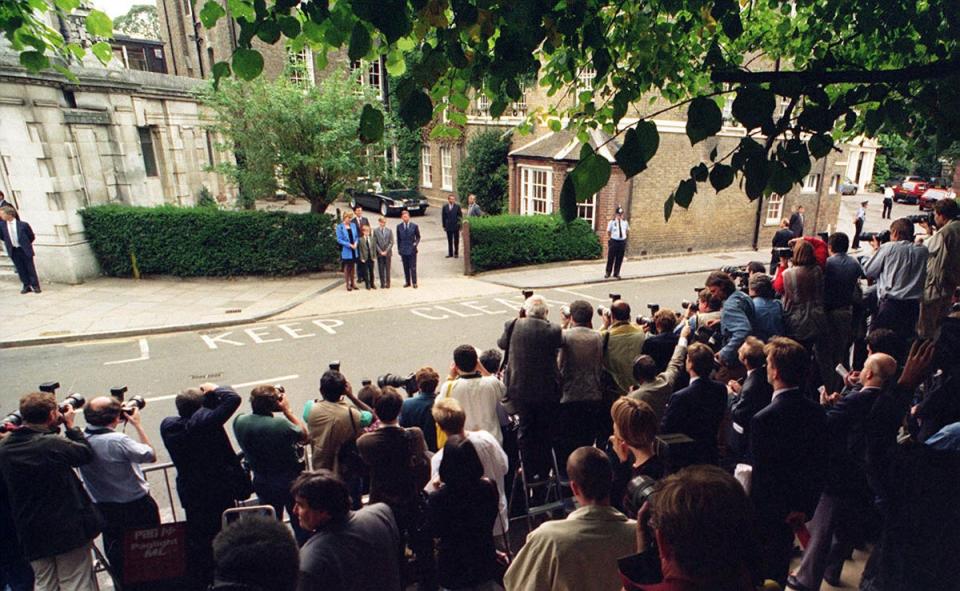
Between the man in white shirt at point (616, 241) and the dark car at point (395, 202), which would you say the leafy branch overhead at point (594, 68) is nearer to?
the man in white shirt at point (616, 241)

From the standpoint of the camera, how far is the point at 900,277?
22.9 feet

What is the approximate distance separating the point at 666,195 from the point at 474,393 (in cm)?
1630

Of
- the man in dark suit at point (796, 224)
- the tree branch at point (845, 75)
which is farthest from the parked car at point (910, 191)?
the tree branch at point (845, 75)

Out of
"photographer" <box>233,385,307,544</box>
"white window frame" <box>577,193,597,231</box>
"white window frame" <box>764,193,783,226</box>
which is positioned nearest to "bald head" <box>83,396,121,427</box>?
"photographer" <box>233,385,307,544</box>

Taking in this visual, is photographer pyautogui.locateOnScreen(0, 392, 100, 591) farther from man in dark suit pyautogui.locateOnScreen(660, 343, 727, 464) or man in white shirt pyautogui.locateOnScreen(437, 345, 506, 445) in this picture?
man in dark suit pyautogui.locateOnScreen(660, 343, 727, 464)

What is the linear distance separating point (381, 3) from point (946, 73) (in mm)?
2907

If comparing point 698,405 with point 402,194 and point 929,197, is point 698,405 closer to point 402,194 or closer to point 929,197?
point 402,194

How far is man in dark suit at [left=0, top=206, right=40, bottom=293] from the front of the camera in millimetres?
12812

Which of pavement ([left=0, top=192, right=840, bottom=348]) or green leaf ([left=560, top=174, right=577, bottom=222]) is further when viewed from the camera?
pavement ([left=0, top=192, right=840, bottom=348])

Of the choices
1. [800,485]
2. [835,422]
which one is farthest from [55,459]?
[835,422]

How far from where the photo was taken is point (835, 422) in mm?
3715

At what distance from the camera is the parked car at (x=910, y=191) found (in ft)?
127

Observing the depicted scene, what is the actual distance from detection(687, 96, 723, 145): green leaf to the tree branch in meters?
0.56

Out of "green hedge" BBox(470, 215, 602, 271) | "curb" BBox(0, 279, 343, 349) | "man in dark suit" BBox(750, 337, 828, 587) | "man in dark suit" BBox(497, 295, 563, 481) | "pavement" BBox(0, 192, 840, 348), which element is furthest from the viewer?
"green hedge" BBox(470, 215, 602, 271)
